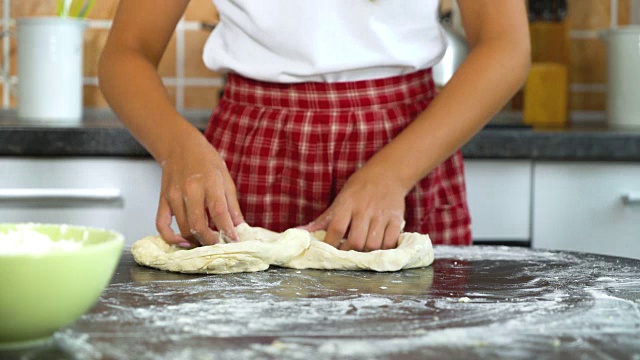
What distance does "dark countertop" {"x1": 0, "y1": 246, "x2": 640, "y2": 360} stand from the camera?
1.95ft

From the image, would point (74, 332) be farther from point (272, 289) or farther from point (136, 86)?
point (136, 86)

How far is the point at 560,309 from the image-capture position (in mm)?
729

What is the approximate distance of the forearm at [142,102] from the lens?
109cm

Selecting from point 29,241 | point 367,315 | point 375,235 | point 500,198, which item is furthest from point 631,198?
point 29,241

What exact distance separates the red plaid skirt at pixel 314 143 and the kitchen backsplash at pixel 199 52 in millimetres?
946

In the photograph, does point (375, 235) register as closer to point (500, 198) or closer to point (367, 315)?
point (367, 315)

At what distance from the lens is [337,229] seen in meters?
0.97

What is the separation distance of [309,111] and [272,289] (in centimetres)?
44

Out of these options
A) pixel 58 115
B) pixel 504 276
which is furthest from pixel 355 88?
pixel 58 115

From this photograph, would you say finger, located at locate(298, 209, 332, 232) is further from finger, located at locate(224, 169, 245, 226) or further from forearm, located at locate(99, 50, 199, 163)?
forearm, located at locate(99, 50, 199, 163)

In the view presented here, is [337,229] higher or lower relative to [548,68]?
lower

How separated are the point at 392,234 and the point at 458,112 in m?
0.19

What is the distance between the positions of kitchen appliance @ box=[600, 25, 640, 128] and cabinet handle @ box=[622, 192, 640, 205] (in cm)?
31

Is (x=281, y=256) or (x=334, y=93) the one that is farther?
(x=334, y=93)
